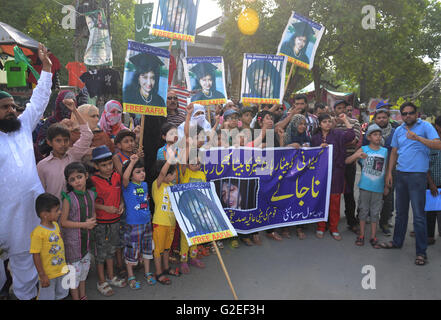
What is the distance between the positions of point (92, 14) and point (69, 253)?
9047 millimetres

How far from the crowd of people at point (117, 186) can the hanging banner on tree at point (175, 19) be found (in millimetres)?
916

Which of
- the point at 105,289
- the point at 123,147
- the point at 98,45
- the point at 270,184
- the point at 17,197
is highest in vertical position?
the point at 98,45

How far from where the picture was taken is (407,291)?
3531 mm

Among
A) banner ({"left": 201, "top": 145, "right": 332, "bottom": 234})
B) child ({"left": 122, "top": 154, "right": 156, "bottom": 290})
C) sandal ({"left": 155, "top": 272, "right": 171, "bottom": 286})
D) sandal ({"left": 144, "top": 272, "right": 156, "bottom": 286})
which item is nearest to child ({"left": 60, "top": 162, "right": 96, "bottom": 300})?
child ({"left": 122, "top": 154, "right": 156, "bottom": 290})

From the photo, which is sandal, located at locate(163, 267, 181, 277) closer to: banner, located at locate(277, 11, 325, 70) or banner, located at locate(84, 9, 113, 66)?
banner, located at locate(277, 11, 325, 70)

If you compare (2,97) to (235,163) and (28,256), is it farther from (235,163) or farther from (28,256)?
(235,163)

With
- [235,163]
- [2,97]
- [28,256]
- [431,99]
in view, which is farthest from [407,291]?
[431,99]

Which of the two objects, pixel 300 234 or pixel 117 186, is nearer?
pixel 117 186

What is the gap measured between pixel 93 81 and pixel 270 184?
485 centimetres

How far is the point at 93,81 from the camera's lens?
288 inches

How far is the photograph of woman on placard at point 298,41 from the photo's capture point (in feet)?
18.7

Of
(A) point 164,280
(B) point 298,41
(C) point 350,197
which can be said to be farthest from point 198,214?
(B) point 298,41

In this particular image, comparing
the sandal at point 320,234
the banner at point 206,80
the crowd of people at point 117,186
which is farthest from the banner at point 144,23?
the sandal at point 320,234

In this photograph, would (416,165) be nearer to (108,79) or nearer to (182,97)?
(182,97)
